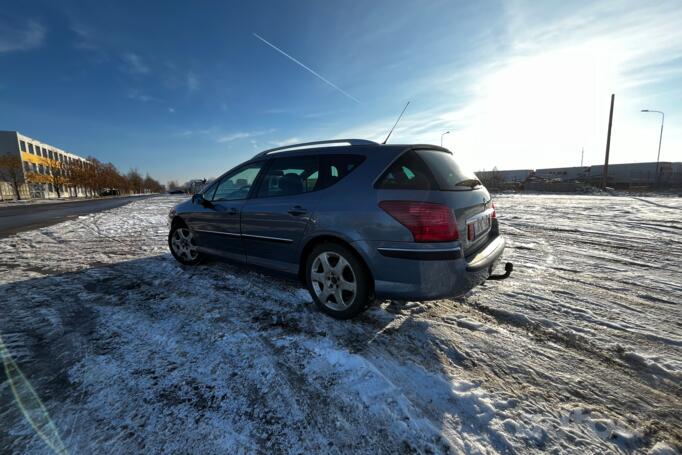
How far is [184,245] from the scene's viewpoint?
4.64 m

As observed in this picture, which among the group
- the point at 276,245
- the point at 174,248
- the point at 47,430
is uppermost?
the point at 276,245

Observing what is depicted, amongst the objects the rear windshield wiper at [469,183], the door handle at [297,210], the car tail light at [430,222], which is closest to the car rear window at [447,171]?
the rear windshield wiper at [469,183]

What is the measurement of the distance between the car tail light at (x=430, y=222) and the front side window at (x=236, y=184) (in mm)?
2226

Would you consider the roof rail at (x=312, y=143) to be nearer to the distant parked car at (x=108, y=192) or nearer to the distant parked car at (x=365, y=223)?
the distant parked car at (x=365, y=223)

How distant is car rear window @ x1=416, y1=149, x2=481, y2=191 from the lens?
2.58m

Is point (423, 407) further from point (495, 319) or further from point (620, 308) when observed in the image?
point (620, 308)

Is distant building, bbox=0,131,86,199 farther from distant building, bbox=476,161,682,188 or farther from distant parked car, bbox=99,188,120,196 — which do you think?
distant building, bbox=476,161,682,188

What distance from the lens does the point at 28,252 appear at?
5.69m

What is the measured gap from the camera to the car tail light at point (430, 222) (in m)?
2.33

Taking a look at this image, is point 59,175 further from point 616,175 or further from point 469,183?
point 616,175

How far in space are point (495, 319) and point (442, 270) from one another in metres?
1.01

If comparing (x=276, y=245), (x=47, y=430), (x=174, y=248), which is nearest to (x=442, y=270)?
(x=276, y=245)

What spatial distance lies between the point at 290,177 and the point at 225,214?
3.91 feet

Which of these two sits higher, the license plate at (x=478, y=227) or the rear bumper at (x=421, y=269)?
the license plate at (x=478, y=227)
